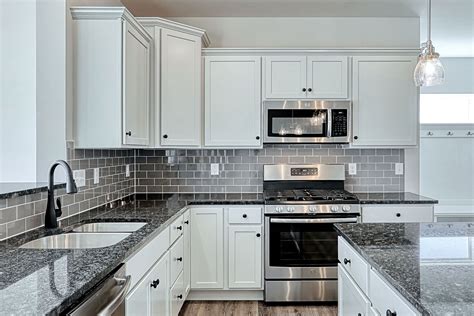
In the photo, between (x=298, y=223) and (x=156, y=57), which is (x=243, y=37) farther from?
(x=298, y=223)

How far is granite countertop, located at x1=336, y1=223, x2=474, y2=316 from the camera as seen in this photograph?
3.48 ft

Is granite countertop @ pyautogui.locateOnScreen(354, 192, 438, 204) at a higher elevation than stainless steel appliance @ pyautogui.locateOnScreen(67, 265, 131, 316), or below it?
higher

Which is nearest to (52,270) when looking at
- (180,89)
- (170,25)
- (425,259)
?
(425,259)

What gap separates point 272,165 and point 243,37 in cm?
134

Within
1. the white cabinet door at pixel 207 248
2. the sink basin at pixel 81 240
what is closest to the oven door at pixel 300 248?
the white cabinet door at pixel 207 248

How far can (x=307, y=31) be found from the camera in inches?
155

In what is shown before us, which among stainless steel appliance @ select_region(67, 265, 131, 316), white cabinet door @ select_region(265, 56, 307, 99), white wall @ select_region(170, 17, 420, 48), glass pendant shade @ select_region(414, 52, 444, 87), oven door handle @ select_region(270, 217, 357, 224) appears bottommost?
oven door handle @ select_region(270, 217, 357, 224)

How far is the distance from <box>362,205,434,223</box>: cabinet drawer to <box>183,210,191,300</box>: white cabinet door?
4.96ft

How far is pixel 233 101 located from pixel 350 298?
2150 millimetres

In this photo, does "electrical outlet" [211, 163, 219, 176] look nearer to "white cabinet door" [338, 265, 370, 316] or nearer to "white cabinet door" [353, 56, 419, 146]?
"white cabinet door" [353, 56, 419, 146]

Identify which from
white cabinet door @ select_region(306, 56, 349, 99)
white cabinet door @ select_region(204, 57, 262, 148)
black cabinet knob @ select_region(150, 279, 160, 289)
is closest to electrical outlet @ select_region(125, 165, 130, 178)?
white cabinet door @ select_region(204, 57, 262, 148)

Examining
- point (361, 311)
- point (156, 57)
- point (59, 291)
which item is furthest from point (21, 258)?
point (156, 57)

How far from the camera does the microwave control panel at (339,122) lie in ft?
11.6

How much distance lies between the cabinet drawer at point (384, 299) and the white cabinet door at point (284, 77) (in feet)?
7.52
